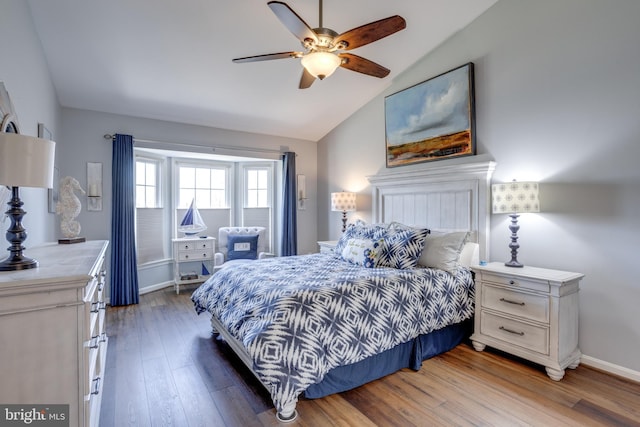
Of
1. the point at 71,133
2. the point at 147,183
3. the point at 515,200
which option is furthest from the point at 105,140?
the point at 515,200

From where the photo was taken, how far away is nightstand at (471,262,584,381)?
2.32m

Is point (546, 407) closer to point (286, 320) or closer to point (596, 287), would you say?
point (596, 287)

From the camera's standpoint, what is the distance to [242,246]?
193 inches

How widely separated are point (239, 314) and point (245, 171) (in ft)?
12.6

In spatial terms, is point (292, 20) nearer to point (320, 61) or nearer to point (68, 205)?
point (320, 61)

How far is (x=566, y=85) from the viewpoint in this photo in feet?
8.70

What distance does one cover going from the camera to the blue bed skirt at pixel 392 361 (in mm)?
2100

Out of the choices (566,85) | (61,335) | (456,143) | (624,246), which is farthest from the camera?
(456,143)

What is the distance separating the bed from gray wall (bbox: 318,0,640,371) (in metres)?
0.43

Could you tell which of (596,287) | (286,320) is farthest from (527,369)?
(286,320)

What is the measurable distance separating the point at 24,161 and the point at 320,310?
1.65 m

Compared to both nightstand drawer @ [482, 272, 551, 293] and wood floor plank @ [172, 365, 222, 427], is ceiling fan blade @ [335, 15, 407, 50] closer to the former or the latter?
nightstand drawer @ [482, 272, 551, 293]

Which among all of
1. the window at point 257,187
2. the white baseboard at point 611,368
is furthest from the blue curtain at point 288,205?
the white baseboard at point 611,368

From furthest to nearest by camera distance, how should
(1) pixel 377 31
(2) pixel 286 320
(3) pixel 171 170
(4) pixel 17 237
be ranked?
(3) pixel 171 170 < (1) pixel 377 31 < (2) pixel 286 320 < (4) pixel 17 237
